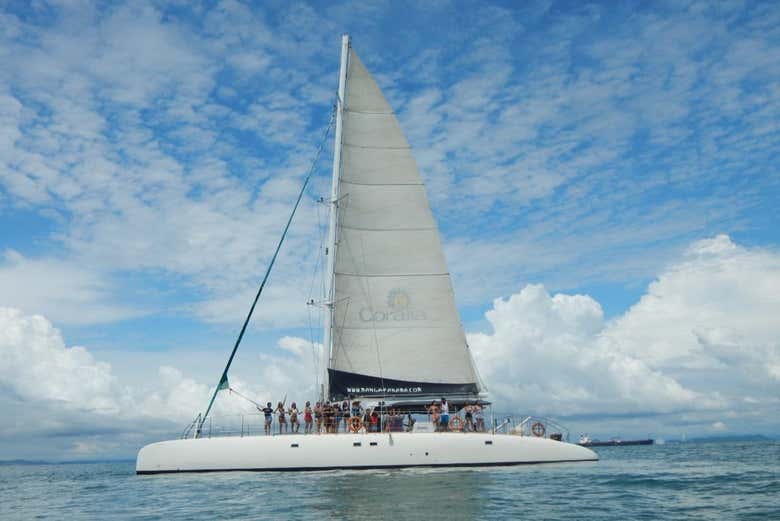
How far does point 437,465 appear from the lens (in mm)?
21078

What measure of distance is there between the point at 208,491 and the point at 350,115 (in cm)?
1460

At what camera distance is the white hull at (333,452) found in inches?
822

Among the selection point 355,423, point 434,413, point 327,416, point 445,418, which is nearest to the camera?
point 355,423

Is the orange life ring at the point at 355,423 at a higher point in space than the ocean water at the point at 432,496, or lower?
higher

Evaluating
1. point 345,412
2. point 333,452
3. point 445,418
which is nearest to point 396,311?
point 345,412

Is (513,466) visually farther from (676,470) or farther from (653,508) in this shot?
(653,508)

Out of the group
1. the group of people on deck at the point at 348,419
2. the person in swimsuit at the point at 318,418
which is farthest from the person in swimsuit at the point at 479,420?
the person in swimsuit at the point at 318,418

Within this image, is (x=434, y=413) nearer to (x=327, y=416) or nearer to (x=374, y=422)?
(x=374, y=422)

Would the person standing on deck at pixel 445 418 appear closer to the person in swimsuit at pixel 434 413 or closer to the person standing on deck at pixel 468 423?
the person in swimsuit at pixel 434 413

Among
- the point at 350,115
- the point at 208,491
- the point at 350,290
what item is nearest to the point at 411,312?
the point at 350,290

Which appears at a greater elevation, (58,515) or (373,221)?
(373,221)

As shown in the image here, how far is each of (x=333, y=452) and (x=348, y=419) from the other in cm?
138

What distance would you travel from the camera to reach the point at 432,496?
14898 millimetres

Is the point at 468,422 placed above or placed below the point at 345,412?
below
